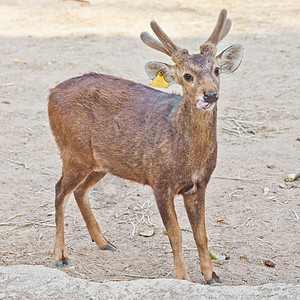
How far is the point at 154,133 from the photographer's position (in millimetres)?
4719

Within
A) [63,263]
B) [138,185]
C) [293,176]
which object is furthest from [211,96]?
[138,185]

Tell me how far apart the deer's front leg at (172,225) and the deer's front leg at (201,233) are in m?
0.18

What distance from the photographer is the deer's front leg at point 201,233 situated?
15.5 ft

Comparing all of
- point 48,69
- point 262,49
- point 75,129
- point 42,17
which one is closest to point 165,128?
point 75,129

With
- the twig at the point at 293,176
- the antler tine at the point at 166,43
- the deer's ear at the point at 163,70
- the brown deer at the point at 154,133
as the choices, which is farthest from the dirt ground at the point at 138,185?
the antler tine at the point at 166,43

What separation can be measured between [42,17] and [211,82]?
10531 millimetres

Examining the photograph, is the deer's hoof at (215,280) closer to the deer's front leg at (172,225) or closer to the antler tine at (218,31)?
the deer's front leg at (172,225)

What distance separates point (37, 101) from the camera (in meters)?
9.08

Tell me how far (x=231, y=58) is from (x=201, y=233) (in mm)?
1458

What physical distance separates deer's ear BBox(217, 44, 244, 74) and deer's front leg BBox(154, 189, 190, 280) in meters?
1.13

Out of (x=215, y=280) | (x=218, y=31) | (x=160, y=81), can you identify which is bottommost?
(x=215, y=280)

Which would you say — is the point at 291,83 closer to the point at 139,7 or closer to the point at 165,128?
the point at 165,128

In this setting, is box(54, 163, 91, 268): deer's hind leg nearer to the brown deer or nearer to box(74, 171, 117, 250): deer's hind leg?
the brown deer

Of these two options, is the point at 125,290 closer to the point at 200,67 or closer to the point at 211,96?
the point at 211,96
